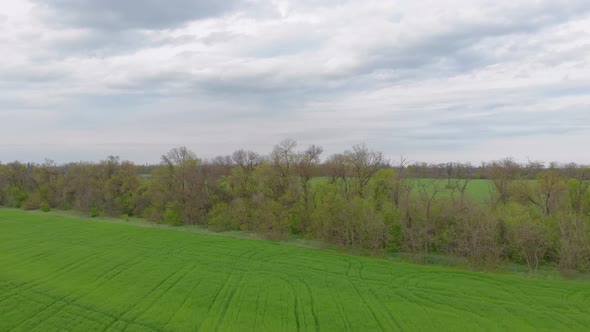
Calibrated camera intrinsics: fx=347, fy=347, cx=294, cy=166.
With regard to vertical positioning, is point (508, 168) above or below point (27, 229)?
above

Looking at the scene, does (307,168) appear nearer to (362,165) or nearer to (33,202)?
(362,165)

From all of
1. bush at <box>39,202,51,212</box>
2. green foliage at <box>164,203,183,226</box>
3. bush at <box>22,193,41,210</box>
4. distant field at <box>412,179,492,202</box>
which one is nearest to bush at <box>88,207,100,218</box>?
bush at <box>39,202,51,212</box>

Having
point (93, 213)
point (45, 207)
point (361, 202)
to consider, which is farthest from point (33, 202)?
point (361, 202)

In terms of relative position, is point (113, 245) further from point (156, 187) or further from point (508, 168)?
point (508, 168)

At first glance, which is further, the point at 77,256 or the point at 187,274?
the point at 77,256

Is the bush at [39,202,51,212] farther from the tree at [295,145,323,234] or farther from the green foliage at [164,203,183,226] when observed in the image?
the tree at [295,145,323,234]

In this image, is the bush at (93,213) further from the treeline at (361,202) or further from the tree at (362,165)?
the tree at (362,165)

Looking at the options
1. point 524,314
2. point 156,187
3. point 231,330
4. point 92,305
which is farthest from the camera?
point 156,187

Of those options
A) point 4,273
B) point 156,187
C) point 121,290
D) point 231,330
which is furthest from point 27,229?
point 231,330
